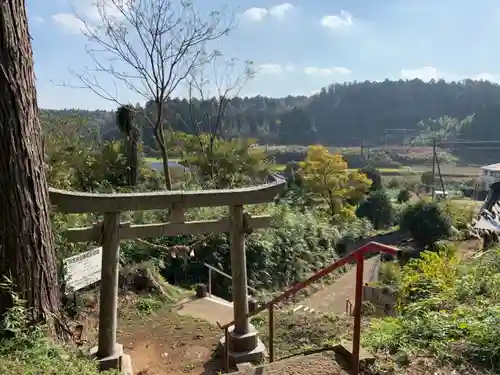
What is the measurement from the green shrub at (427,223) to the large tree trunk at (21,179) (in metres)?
18.0

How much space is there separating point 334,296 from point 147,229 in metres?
8.27

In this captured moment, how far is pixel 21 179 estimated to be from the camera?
304 centimetres

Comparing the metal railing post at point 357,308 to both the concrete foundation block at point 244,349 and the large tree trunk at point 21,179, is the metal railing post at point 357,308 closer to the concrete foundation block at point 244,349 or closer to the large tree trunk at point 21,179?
the large tree trunk at point 21,179

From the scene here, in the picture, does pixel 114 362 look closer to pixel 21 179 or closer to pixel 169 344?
pixel 169 344

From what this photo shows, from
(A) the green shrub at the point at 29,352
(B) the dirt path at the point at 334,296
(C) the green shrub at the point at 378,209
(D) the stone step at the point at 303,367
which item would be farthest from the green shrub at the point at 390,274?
(C) the green shrub at the point at 378,209

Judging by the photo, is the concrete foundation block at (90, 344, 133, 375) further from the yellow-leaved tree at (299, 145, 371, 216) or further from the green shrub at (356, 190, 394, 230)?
the green shrub at (356, 190, 394, 230)

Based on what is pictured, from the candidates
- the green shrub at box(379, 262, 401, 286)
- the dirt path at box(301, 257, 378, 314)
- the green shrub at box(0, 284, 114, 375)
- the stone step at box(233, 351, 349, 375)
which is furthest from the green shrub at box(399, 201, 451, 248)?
the green shrub at box(0, 284, 114, 375)

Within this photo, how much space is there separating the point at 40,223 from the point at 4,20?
4.66 ft

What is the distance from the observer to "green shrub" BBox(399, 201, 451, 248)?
60.8 feet

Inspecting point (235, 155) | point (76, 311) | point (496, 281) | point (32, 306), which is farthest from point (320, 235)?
point (32, 306)

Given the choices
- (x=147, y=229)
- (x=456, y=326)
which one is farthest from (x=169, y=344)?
(x=456, y=326)

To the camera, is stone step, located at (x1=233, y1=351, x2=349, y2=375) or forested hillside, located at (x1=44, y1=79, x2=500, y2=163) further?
forested hillside, located at (x1=44, y1=79, x2=500, y2=163)

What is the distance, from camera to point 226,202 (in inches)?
210

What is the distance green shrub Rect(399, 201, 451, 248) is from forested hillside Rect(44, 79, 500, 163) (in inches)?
1924
